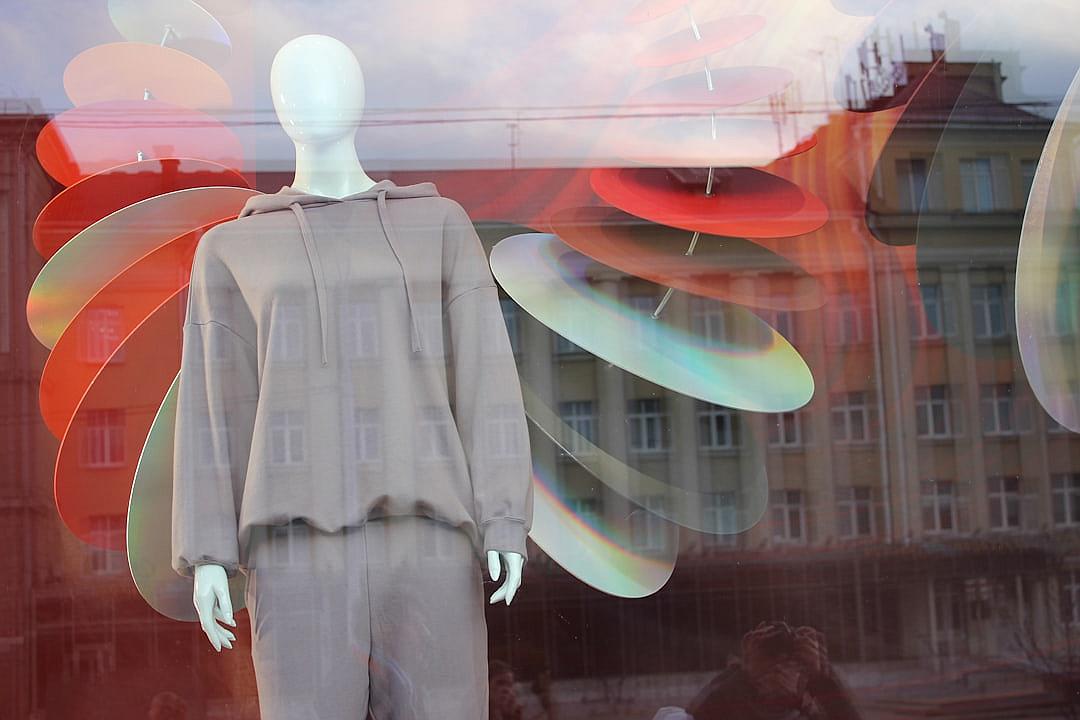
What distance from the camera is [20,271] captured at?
2850 mm

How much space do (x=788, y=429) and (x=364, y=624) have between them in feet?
5.12

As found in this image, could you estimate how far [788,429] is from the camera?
3.21m

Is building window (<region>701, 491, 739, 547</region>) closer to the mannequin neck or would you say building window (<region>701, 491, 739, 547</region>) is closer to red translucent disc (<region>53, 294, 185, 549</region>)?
the mannequin neck

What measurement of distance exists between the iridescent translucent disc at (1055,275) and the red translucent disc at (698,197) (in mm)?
774

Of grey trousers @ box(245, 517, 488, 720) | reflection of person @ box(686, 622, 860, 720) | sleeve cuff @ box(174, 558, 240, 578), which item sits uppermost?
sleeve cuff @ box(174, 558, 240, 578)

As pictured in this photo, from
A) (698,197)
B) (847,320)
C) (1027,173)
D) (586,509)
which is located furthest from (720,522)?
(1027,173)

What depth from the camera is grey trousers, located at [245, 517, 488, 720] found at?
2115mm

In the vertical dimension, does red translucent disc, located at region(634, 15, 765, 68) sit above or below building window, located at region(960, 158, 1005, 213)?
above

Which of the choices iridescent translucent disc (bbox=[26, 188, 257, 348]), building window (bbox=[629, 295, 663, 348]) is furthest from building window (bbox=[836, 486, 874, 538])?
iridescent translucent disc (bbox=[26, 188, 257, 348])

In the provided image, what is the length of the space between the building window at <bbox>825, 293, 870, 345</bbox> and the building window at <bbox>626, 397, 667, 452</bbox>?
57 centimetres

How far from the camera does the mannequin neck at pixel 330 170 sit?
232cm

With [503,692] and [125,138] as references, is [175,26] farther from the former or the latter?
[503,692]

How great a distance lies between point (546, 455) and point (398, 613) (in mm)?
999

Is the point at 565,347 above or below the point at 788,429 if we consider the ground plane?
above
